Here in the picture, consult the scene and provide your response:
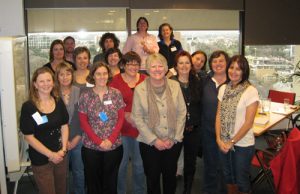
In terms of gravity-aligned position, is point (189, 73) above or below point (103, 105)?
above

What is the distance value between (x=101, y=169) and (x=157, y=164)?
1.68 ft

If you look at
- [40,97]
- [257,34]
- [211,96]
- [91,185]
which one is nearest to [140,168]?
[91,185]

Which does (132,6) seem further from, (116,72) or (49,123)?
(49,123)

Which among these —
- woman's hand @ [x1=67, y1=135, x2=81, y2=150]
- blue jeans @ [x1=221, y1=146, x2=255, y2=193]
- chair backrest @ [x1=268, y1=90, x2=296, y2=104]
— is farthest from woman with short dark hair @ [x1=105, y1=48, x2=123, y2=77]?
chair backrest @ [x1=268, y1=90, x2=296, y2=104]

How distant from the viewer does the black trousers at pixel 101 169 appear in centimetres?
284

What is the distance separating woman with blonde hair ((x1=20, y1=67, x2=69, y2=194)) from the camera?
2.53 meters

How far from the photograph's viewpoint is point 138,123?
2787 mm

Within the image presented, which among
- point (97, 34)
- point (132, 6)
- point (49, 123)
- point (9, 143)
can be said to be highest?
point (132, 6)

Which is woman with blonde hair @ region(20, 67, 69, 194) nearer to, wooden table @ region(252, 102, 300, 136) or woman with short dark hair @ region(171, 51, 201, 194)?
woman with short dark hair @ region(171, 51, 201, 194)

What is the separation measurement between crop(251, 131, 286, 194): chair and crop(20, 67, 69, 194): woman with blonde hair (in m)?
1.93

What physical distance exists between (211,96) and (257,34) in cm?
284

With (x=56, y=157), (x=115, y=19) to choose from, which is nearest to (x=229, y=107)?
(x=56, y=157)

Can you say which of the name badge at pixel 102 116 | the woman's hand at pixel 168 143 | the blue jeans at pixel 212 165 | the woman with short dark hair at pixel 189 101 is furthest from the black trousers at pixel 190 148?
the name badge at pixel 102 116

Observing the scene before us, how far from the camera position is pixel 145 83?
112 inches
